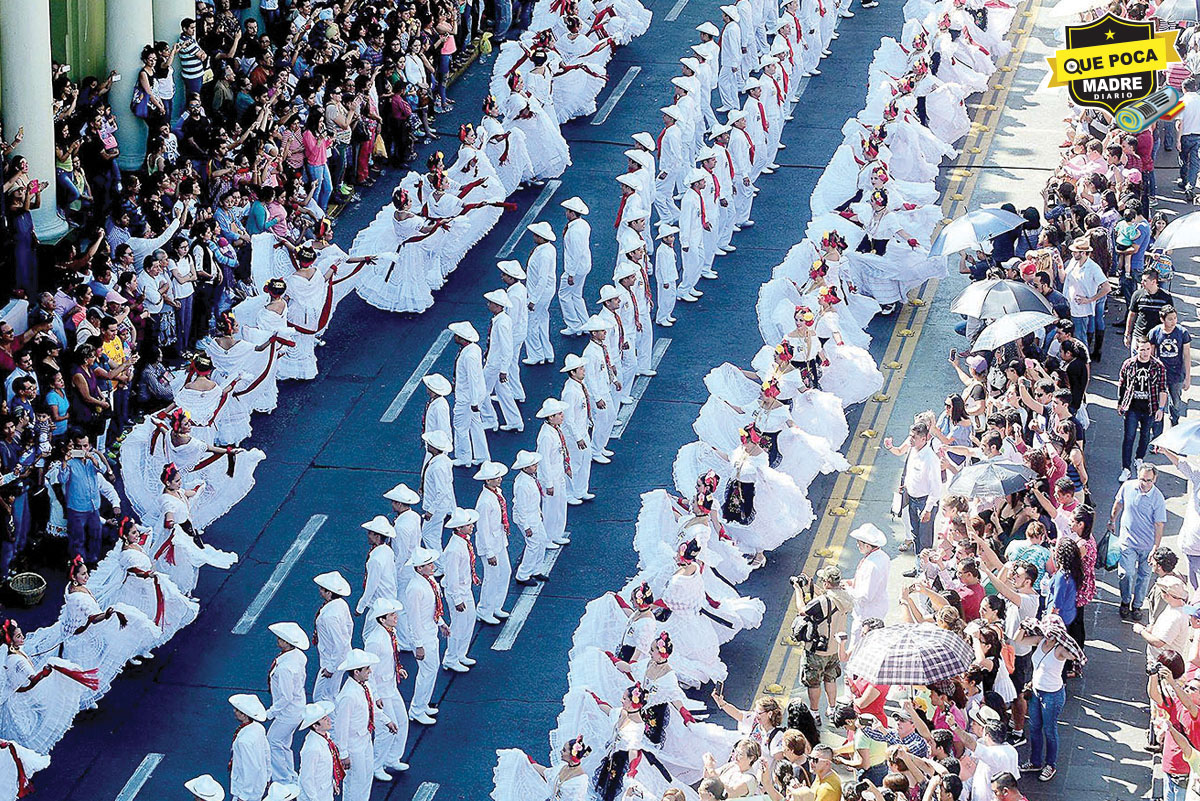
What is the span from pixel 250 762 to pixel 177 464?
15.9 ft

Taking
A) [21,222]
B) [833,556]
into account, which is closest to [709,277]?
[833,556]

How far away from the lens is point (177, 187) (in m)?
26.4

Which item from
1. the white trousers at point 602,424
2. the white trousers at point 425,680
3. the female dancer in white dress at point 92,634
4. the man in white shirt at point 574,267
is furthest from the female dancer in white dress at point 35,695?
the man in white shirt at point 574,267

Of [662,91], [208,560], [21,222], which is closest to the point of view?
[208,560]

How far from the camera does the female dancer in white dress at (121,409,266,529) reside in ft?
74.9

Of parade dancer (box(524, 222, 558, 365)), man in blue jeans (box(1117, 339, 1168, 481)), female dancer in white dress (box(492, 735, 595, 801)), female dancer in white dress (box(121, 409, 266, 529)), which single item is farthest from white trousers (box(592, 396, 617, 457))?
female dancer in white dress (box(492, 735, 595, 801))

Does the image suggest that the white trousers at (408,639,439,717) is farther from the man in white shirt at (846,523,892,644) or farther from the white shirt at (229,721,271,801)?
the man in white shirt at (846,523,892,644)

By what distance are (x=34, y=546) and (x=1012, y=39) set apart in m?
20.6

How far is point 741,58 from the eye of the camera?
111 ft

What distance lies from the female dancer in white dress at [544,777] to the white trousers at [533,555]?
3904 mm

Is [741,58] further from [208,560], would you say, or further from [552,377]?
[208,560]

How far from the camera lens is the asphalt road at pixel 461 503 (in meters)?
20.8

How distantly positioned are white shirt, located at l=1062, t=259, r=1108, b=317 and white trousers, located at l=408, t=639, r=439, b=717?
355 inches

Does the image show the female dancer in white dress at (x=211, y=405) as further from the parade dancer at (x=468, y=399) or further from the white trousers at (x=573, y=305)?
the white trousers at (x=573, y=305)
